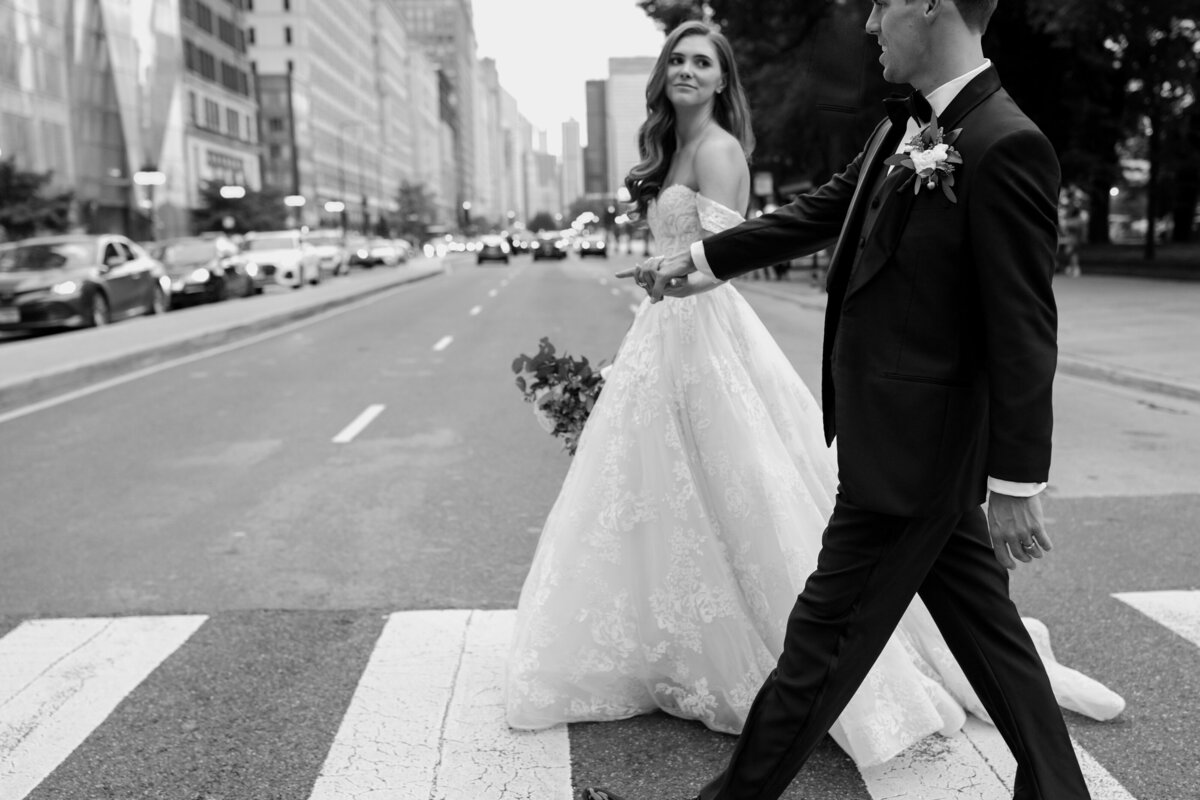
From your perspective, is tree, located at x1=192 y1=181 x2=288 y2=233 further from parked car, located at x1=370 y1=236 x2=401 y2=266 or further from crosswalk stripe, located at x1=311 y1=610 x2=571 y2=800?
crosswalk stripe, located at x1=311 y1=610 x2=571 y2=800

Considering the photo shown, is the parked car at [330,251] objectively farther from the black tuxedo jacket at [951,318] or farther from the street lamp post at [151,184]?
the black tuxedo jacket at [951,318]

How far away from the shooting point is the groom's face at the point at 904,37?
2.22 m

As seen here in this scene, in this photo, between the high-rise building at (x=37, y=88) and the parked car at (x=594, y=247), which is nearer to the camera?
the high-rise building at (x=37, y=88)

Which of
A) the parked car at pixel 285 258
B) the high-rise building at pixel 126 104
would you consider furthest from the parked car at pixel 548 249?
the parked car at pixel 285 258

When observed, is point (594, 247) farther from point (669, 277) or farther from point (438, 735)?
point (669, 277)

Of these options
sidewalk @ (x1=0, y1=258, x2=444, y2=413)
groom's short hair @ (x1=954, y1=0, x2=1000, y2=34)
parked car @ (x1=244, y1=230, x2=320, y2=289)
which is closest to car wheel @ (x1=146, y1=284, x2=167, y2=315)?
sidewalk @ (x1=0, y1=258, x2=444, y2=413)

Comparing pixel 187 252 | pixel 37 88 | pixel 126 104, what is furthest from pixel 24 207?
pixel 126 104

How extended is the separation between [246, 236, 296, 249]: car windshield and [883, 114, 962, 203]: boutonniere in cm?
3517

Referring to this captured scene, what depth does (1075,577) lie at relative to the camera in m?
4.98

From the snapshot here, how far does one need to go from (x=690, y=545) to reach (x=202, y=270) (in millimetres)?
24933

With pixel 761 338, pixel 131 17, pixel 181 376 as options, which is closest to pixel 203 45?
pixel 131 17

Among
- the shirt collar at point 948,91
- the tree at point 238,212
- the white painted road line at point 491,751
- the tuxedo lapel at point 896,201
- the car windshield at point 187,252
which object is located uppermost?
the tree at point 238,212

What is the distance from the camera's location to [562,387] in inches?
148

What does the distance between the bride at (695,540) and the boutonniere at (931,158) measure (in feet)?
3.73
